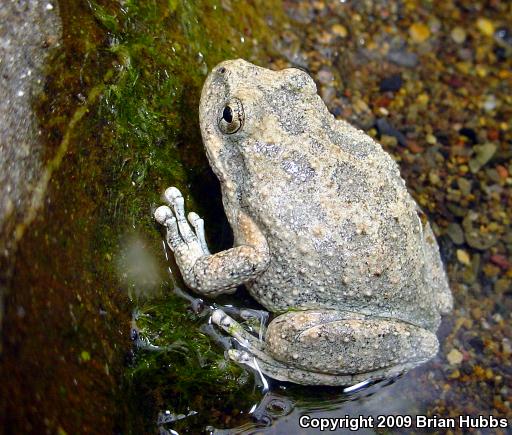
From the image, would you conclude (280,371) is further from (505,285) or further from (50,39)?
(50,39)

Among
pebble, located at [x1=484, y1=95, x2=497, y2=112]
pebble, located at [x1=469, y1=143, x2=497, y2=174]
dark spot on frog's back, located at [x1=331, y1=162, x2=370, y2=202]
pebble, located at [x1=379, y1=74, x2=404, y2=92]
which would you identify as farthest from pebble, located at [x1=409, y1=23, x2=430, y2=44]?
dark spot on frog's back, located at [x1=331, y1=162, x2=370, y2=202]

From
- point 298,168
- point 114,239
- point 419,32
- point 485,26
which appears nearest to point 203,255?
point 114,239

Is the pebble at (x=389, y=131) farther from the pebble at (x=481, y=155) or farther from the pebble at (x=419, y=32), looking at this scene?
the pebble at (x=419, y=32)

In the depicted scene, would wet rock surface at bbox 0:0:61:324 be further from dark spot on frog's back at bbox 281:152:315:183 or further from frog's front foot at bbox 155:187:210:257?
dark spot on frog's back at bbox 281:152:315:183

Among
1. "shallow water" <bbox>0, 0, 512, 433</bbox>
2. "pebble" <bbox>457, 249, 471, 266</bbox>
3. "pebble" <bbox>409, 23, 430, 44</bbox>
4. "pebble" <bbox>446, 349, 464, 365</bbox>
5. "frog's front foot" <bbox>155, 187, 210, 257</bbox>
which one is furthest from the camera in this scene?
"pebble" <bbox>409, 23, 430, 44</bbox>

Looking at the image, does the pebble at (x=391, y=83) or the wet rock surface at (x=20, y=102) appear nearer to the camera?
the wet rock surface at (x=20, y=102)

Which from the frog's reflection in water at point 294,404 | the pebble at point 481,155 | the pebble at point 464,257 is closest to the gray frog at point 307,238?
the frog's reflection in water at point 294,404

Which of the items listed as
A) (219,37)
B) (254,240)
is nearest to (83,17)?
(219,37)

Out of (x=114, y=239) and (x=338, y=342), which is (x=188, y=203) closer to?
(x=114, y=239)
